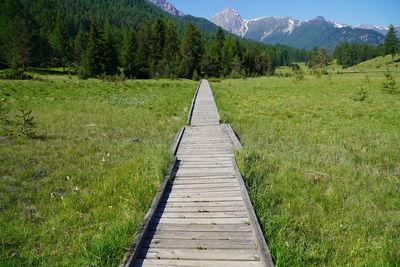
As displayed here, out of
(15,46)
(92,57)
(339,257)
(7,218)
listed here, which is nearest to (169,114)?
(7,218)

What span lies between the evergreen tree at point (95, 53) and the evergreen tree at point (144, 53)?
1295 cm

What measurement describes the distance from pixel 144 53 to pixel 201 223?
7592 cm

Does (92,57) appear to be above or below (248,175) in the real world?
above

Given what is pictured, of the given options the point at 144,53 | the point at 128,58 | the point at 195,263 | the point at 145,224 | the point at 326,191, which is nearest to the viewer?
the point at 195,263

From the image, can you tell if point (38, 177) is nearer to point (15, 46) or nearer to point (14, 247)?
point (14, 247)

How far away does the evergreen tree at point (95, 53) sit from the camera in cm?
5565

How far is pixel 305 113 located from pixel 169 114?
9.12m

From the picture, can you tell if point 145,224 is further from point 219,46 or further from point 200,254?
point 219,46

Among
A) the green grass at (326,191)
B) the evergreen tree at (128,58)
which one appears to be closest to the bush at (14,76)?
the evergreen tree at (128,58)

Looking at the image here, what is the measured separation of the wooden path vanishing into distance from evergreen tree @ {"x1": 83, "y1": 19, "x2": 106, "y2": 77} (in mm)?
56417

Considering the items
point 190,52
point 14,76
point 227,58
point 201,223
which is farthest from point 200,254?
point 227,58

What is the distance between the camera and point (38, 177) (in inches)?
245

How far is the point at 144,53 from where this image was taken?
73312 millimetres

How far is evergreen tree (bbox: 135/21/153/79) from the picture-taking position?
69412mm
